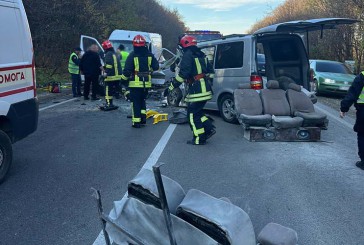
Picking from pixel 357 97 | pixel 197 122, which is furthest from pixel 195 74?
pixel 357 97

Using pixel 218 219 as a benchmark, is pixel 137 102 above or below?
above

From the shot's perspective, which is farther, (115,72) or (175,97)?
(175,97)

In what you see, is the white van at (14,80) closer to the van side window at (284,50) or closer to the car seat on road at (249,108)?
the car seat on road at (249,108)

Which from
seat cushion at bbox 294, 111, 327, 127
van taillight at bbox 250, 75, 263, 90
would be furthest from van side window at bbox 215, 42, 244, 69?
seat cushion at bbox 294, 111, 327, 127

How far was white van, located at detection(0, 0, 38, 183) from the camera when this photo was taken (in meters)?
4.45

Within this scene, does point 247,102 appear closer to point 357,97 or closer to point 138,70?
point 357,97

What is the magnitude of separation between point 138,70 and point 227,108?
7.31ft

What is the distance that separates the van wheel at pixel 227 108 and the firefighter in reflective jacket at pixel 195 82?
5.69 feet

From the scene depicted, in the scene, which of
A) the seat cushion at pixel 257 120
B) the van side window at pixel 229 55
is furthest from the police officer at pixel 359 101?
the van side window at pixel 229 55

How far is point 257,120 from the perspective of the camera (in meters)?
6.69

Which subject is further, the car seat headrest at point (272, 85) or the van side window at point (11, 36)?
the car seat headrest at point (272, 85)

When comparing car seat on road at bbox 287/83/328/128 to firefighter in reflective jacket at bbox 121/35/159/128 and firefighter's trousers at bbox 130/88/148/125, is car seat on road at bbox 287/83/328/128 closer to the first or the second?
firefighter in reflective jacket at bbox 121/35/159/128

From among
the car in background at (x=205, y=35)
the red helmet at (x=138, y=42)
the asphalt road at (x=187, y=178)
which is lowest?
the asphalt road at (x=187, y=178)

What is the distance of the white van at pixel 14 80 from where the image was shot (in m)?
4.45
